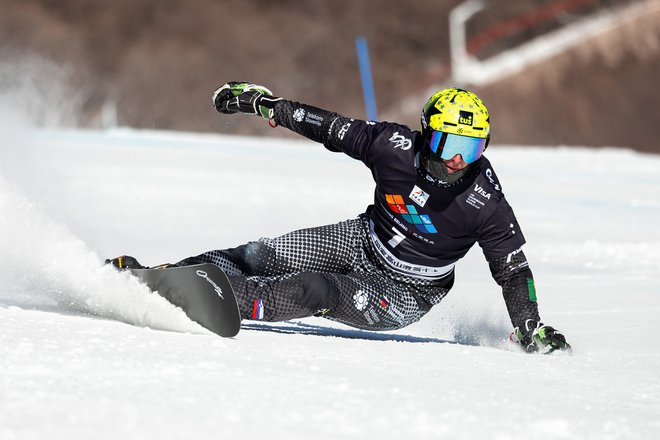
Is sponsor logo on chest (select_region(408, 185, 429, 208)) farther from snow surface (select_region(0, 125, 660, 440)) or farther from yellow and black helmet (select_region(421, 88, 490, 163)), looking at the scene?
snow surface (select_region(0, 125, 660, 440))

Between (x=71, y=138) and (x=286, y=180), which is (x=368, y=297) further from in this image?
(x=71, y=138)

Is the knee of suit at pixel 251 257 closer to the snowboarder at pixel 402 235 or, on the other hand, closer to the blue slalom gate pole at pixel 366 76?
the snowboarder at pixel 402 235

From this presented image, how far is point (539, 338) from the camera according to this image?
15.8ft

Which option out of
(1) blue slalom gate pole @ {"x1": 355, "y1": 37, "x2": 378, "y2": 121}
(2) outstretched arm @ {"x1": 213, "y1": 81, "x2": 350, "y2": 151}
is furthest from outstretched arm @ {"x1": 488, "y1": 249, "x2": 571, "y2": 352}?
(1) blue slalom gate pole @ {"x1": 355, "y1": 37, "x2": 378, "y2": 121}

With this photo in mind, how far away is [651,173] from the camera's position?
14.4 meters

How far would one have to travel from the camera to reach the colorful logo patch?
5.10 meters

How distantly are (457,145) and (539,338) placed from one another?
0.89 metres

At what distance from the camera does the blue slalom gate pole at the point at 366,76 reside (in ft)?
75.8

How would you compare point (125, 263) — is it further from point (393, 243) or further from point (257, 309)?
point (393, 243)

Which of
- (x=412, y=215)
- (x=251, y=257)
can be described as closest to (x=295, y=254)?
(x=251, y=257)

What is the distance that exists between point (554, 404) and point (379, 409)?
678 millimetres

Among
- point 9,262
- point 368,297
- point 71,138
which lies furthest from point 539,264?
point 71,138

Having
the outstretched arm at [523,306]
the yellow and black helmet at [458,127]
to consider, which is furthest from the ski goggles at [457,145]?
the outstretched arm at [523,306]

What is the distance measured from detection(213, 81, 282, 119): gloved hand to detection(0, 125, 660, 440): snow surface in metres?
0.91
